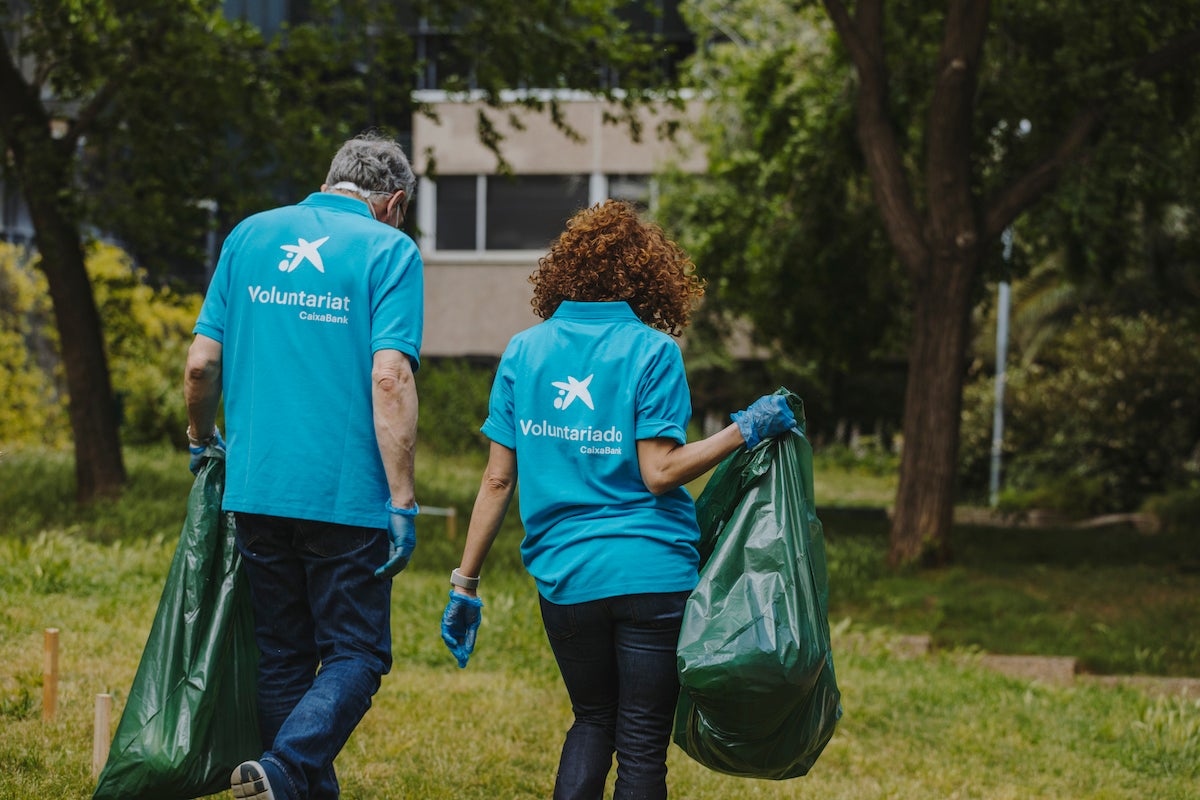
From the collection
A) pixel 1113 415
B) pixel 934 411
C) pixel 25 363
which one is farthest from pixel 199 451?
pixel 1113 415

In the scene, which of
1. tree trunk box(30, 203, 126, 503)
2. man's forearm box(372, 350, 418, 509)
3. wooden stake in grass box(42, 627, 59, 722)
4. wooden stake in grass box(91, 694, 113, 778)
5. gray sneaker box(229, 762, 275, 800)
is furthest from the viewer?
tree trunk box(30, 203, 126, 503)

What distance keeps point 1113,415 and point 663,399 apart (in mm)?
17615

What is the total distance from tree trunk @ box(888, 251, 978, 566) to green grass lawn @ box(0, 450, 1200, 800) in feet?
1.28

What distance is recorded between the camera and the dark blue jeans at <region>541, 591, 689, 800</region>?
3.45 meters

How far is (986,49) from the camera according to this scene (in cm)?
1283

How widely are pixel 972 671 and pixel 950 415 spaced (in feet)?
12.2

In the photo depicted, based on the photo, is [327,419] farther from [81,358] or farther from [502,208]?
[502,208]

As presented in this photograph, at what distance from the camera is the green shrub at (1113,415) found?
19047 mm

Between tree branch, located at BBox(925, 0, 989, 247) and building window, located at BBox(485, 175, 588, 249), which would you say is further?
building window, located at BBox(485, 175, 588, 249)

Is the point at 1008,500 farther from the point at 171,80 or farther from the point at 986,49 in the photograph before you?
the point at 171,80

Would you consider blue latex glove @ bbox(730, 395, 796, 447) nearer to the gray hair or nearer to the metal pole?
the gray hair

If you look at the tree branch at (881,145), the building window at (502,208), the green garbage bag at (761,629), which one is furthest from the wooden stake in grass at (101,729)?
the building window at (502,208)

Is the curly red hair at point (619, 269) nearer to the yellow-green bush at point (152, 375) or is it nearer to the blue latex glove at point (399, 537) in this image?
the blue latex glove at point (399, 537)

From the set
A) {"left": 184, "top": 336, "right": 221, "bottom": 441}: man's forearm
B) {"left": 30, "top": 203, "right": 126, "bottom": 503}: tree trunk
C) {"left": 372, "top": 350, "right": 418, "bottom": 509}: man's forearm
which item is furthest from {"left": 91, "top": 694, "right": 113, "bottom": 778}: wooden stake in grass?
{"left": 30, "top": 203, "right": 126, "bottom": 503}: tree trunk
